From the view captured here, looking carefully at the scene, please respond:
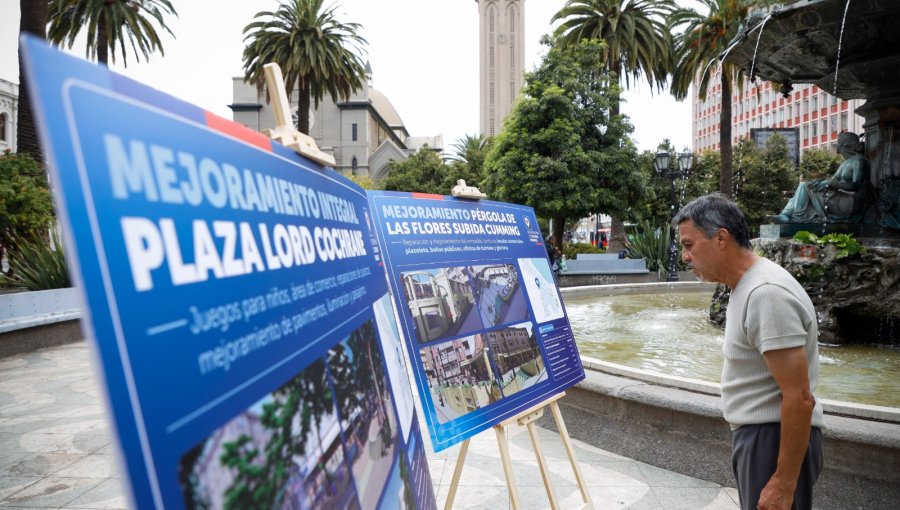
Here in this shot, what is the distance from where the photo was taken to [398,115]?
340ft

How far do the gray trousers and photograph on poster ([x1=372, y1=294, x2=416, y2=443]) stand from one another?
1.36 metres

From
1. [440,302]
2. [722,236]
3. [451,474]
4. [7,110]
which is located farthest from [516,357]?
[7,110]

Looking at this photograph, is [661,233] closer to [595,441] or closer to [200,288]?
[595,441]

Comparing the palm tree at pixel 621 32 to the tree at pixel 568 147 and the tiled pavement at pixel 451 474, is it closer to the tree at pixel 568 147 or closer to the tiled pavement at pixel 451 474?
the tree at pixel 568 147

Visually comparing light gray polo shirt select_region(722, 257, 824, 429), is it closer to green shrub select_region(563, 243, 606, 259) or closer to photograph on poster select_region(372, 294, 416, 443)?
photograph on poster select_region(372, 294, 416, 443)

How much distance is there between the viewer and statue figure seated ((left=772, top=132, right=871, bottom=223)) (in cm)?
782

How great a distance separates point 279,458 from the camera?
3.49ft

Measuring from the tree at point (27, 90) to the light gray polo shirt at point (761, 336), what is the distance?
11843 millimetres

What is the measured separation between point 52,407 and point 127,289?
671 cm

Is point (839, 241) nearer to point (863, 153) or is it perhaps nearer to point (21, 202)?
point (863, 153)

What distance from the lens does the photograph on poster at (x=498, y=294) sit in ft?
9.84

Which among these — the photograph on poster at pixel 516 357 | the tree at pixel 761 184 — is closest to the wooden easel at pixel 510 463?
the photograph on poster at pixel 516 357

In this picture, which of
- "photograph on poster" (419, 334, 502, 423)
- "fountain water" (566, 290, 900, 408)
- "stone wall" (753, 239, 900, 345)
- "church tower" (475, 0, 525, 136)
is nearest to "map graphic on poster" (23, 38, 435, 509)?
"photograph on poster" (419, 334, 502, 423)

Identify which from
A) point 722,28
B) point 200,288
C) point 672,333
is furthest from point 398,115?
point 200,288
